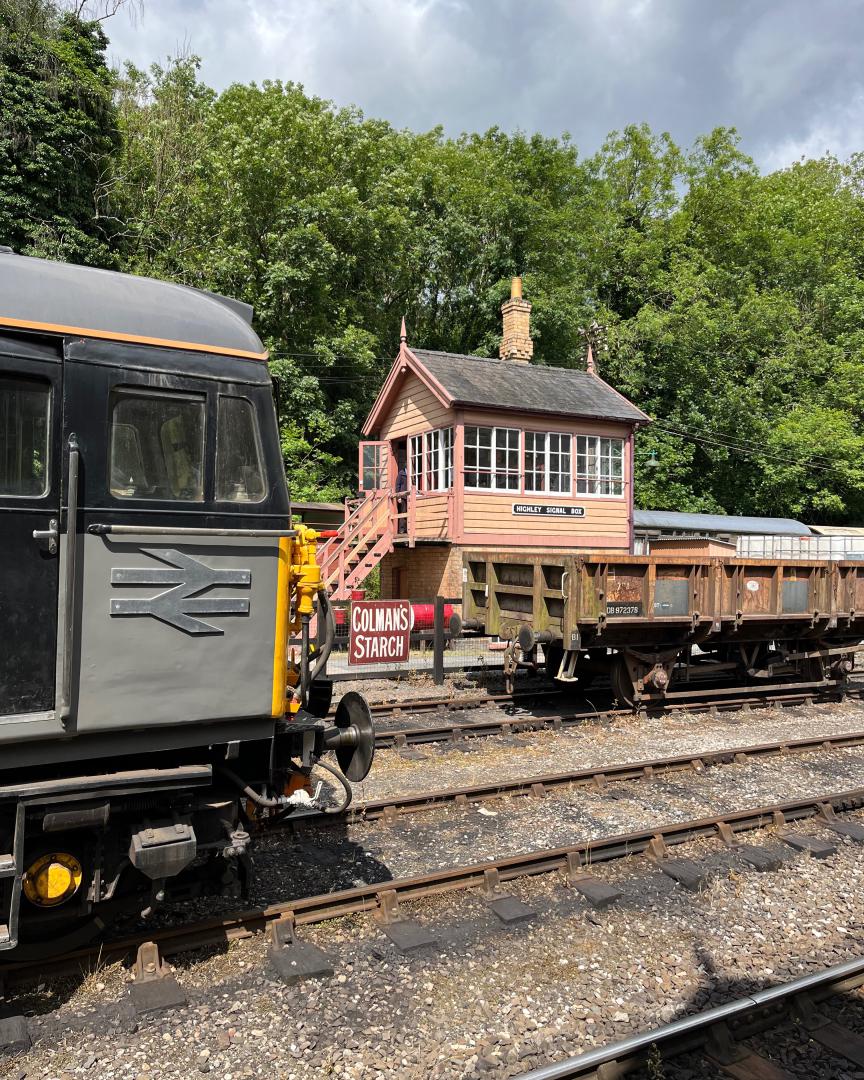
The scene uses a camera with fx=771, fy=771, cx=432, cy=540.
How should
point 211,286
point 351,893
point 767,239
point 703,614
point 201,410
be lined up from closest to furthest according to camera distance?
1. point 201,410
2. point 351,893
3. point 703,614
4. point 211,286
5. point 767,239

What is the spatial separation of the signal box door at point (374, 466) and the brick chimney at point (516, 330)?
4.93 m

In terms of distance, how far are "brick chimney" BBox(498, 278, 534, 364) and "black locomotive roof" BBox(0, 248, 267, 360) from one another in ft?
64.6

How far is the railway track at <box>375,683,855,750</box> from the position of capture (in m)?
9.20

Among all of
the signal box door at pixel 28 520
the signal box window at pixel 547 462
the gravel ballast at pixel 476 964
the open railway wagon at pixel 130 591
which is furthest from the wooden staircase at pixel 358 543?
the signal box door at pixel 28 520

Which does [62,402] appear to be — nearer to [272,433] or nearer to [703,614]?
[272,433]

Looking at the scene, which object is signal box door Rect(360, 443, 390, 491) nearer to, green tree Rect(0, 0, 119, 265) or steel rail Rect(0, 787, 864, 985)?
green tree Rect(0, 0, 119, 265)

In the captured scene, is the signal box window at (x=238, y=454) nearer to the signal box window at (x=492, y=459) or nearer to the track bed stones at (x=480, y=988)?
the track bed stones at (x=480, y=988)

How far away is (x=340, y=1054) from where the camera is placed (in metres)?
3.72

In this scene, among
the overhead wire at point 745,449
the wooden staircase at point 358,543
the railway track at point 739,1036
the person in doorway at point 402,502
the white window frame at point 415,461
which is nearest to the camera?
the railway track at point 739,1036

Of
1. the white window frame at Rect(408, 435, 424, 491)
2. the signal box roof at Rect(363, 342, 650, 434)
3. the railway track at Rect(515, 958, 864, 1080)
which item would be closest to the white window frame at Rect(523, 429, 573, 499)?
the signal box roof at Rect(363, 342, 650, 434)

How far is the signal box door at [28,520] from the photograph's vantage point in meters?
3.58

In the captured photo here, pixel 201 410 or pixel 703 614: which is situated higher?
pixel 201 410

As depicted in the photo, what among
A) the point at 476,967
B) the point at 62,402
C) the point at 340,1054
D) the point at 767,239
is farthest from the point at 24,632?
the point at 767,239

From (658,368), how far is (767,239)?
1124cm
